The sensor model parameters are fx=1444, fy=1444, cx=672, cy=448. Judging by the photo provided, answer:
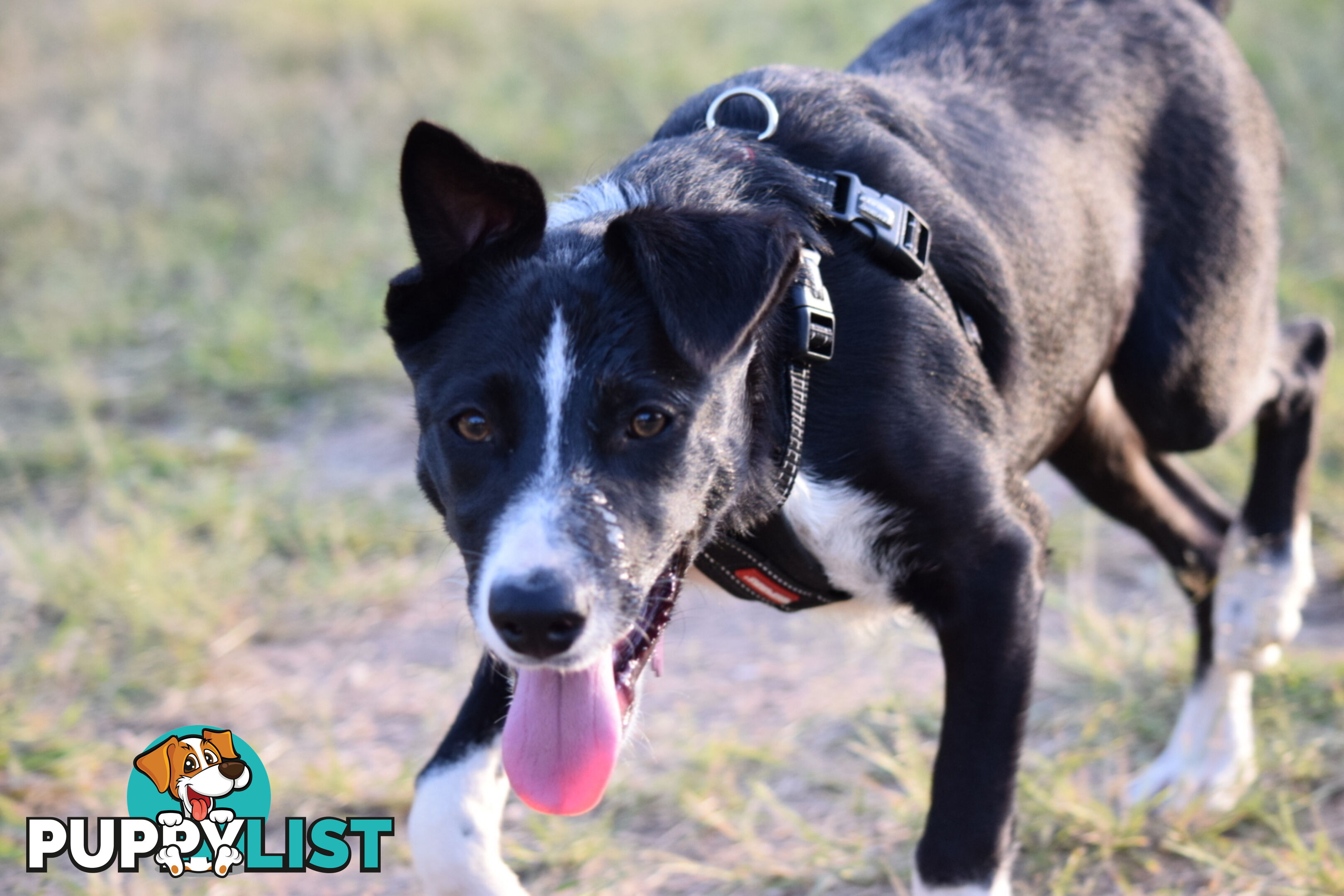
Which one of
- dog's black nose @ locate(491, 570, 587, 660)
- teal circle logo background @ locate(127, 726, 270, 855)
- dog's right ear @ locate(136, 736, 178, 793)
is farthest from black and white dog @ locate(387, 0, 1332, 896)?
dog's right ear @ locate(136, 736, 178, 793)

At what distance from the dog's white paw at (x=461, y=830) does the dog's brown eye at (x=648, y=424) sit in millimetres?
667

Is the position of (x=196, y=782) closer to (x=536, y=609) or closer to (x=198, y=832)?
(x=198, y=832)

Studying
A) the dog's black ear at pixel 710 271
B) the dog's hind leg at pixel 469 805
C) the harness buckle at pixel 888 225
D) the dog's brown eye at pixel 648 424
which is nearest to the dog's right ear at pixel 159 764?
the dog's hind leg at pixel 469 805

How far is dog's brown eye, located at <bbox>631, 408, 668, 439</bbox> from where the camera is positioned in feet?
6.39

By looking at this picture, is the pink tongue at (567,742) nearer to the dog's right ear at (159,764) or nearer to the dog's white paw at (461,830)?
the dog's white paw at (461,830)

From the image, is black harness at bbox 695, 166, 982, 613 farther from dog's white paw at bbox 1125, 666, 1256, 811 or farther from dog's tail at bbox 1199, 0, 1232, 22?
dog's tail at bbox 1199, 0, 1232, 22

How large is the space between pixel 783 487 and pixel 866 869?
2.95 feet

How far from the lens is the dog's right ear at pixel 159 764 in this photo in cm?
288

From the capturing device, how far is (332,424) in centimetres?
502

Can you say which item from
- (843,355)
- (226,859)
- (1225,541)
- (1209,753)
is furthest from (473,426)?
(1225,541)

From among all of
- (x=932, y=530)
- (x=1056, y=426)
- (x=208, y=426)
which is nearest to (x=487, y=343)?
(x=932, y=530)

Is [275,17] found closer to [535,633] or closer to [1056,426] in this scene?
[1056,426]

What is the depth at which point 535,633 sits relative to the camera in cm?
183

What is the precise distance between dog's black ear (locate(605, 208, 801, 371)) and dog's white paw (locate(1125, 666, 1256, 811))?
59.5 inches
